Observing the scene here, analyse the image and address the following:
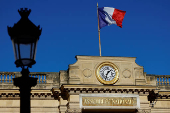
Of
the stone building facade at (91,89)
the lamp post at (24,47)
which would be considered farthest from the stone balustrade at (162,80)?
the lamp post at (24,47)

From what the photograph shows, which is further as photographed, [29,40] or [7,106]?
[7,106]

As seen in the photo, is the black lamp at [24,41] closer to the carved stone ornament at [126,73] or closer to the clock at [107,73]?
the clock at [107,73]

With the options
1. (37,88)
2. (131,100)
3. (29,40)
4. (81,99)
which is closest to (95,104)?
(81,99)

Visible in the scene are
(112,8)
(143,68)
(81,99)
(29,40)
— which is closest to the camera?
(29,40)

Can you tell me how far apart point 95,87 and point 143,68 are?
4.91 meters

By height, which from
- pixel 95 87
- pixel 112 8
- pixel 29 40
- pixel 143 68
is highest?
pixel 112 8

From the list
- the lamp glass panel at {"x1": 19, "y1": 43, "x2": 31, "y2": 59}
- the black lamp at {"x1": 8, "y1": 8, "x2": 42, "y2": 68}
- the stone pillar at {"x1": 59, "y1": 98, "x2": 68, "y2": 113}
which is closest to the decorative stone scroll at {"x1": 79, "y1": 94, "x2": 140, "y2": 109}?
the stone pillar at {"x1": 59, "y1": 98, "x2": 68, "y2": 113}

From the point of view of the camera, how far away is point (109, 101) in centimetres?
2797

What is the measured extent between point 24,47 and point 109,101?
20.3m

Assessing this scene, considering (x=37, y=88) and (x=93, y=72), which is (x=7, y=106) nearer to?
(x=37, y=88)

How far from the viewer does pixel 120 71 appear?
1153 inches

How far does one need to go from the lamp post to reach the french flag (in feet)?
77.6

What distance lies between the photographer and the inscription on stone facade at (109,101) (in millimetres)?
27656

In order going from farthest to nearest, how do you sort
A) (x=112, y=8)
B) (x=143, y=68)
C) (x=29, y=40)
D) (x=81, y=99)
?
(x=112, y=8)
(x=143, y=68)
(x=81, y=99)
(x=29, y=40)
